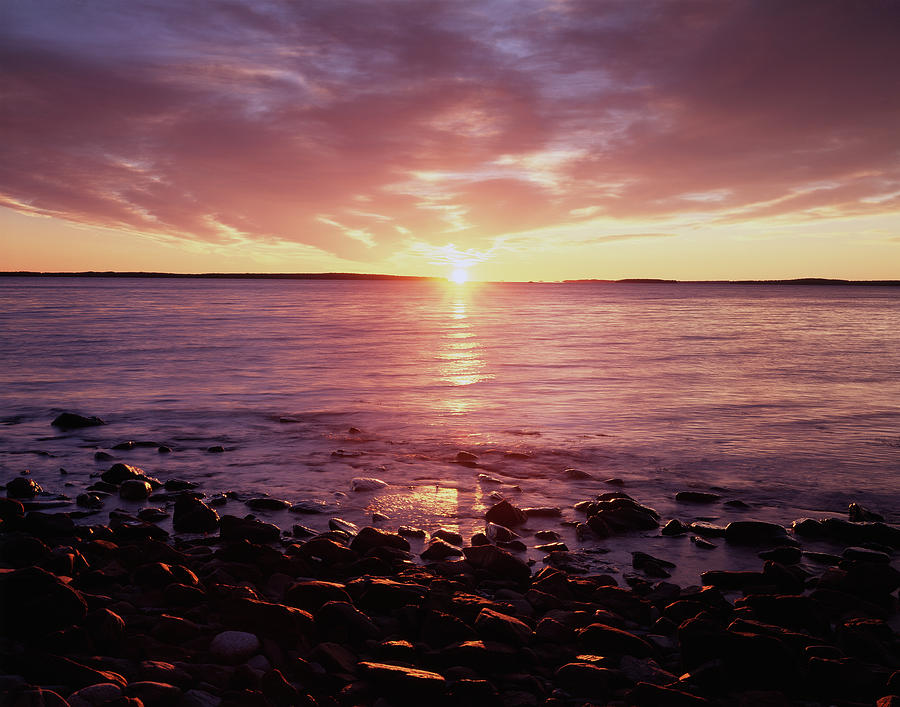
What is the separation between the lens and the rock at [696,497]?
9.92m

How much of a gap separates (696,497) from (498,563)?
4.66 metres

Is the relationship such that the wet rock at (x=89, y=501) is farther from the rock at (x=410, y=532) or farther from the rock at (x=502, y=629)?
the rock at (x=502, y=629)

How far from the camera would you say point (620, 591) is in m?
6.26

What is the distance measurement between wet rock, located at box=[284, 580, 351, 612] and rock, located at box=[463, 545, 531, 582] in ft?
5.84

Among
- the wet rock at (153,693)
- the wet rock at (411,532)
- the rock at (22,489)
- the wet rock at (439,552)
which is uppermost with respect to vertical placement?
the wet rock at (153,693)

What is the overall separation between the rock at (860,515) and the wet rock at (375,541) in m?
6.59

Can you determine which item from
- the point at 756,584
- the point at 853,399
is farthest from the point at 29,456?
the point at 853,399

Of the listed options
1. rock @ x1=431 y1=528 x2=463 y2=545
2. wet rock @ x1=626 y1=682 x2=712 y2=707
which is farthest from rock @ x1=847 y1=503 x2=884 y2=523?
wet rock @ x1=626 y1=682 x2=712 y2=707

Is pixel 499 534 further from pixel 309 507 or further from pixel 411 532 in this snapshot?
pixel 309 507

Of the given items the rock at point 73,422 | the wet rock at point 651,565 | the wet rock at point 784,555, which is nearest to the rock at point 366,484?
the wet rock at point 651,565

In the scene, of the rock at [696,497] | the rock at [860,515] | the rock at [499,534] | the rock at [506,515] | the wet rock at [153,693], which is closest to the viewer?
the wet rock at [153,693]

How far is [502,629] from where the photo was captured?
205 inches

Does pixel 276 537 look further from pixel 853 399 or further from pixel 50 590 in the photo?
pixel 853 399

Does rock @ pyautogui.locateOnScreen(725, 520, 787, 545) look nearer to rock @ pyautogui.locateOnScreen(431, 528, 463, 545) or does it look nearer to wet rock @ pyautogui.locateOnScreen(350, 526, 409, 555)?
rock @ pyautogui.locateOnScreen(431, 528, 463, 545)
